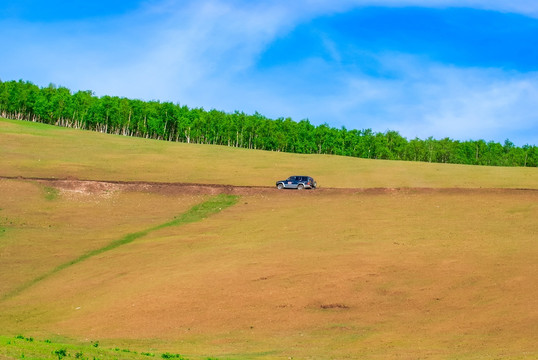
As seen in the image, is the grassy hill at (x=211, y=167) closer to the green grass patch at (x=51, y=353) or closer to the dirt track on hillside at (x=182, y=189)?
the dirt track on hillside at (x=182, y=189)

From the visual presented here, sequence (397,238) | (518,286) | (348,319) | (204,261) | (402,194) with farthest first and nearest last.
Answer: (402,194)
(397,238)
(204,261)
(518,286)
(348,319)

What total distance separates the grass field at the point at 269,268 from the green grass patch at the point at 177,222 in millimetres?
211

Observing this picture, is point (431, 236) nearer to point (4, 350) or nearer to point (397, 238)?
point (397, 238)

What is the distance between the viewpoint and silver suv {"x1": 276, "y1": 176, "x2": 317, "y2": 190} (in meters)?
67.9

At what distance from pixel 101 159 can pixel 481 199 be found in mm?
46960

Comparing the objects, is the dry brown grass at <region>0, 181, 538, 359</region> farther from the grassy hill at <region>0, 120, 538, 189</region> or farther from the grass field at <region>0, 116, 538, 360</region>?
the grassy hill at <region>0, 120, 538, 189</region>

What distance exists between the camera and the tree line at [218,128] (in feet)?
545

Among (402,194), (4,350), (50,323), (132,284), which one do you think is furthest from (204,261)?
(402,194)

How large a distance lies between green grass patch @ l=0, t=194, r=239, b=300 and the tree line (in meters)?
100

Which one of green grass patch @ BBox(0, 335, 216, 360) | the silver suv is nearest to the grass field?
green grass patch @ BBox(0, 335, 216, 360)

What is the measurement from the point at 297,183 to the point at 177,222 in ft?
57.5

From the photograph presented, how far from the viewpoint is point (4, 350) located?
17.6 meters

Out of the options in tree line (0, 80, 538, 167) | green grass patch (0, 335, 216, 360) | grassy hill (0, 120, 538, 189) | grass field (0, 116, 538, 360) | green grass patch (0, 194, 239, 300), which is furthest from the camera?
tree line (0, 80, 538, 167)

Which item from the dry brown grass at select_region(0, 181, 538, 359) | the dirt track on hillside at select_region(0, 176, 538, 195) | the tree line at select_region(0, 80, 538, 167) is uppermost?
the tree line at select_region(0, 80, 538, 167)
